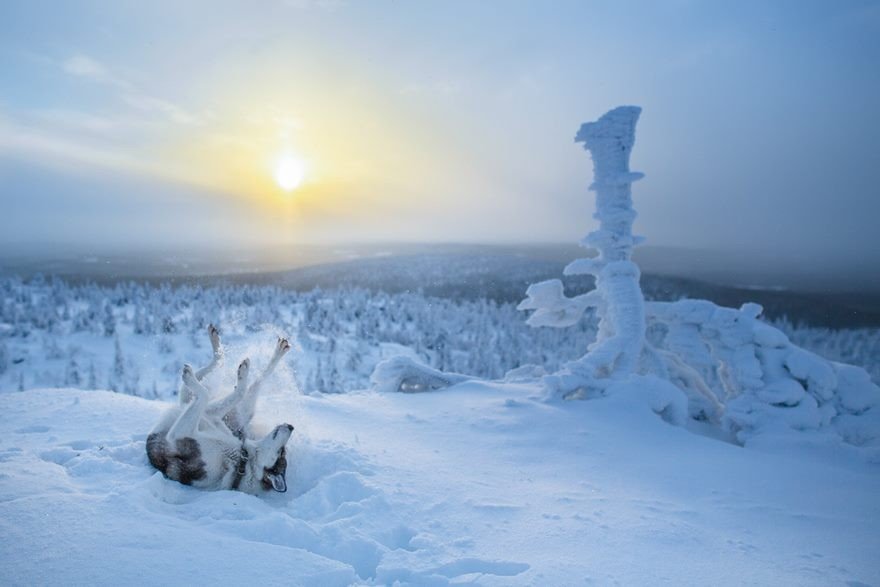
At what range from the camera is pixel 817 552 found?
4.31m

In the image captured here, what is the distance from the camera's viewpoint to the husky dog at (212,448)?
4.43m

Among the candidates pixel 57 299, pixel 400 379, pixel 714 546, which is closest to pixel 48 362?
pixel 57 299

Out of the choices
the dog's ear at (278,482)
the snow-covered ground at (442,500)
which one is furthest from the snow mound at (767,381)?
the dog's ear at (278,482)

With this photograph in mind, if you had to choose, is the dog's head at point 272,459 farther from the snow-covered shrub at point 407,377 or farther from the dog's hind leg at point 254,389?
the snow-covered shrub at point 407,377

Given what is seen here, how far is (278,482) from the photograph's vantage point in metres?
4.66

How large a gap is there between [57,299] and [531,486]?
55095mm

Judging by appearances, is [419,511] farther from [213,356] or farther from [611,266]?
[611,266]

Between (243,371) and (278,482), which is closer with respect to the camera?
(278,482)

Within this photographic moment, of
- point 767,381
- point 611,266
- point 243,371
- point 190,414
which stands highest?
point 611,266

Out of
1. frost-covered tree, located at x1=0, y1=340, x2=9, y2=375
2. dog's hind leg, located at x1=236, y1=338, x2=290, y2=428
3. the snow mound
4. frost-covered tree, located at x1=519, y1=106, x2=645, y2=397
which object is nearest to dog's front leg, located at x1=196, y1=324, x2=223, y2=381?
dog's hind leg, located at x1=236, y1=338, x2=290, y2=428

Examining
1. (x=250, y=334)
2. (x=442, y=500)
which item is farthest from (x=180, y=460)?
(x=250, y=334)

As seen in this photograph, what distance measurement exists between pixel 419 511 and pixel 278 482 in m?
1.53

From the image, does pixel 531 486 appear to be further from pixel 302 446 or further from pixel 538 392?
pixel 538 392

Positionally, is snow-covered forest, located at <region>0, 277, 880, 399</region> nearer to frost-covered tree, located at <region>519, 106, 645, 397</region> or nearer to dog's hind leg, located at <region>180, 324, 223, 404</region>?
dog's hind leg, located at <region>180, 324, 223, 404</region>
